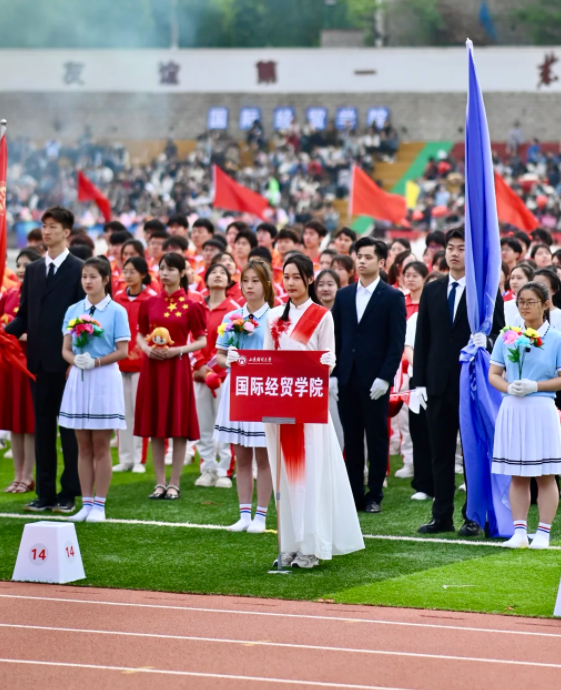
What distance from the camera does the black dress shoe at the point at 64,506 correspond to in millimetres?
8719

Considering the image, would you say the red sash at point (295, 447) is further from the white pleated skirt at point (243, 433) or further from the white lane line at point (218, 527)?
the white lane line at point (218, 527)

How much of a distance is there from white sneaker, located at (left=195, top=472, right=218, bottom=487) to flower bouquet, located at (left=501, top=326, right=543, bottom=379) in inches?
134

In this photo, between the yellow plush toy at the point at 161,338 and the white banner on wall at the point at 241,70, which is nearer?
the yellow plush toy at the point at 161,338

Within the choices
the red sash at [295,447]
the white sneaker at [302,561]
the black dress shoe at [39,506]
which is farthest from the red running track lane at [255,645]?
the black dress shoe at [39,506]

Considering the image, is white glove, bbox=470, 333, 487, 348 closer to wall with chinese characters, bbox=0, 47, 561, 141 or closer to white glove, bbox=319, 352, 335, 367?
white glove, bbox=319, 352, 335, 367

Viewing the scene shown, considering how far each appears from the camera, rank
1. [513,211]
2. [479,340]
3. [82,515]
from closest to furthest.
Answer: [479,340] → [82,515] → [513,211]

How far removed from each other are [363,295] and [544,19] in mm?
45486

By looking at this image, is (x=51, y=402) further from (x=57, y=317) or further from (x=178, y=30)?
(x=178, y=30)

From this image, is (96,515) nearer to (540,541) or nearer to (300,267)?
(300,267)

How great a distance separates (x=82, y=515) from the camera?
8.34 meters

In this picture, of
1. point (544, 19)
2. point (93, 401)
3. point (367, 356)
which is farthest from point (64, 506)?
point (544, 19)

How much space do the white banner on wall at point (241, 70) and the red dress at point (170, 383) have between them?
3426 cm

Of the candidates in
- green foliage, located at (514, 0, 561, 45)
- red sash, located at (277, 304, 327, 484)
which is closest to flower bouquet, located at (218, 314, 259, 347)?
red sash, located at (277, 304, 327, 484)

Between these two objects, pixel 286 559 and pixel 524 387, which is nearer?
pixel 286 559
